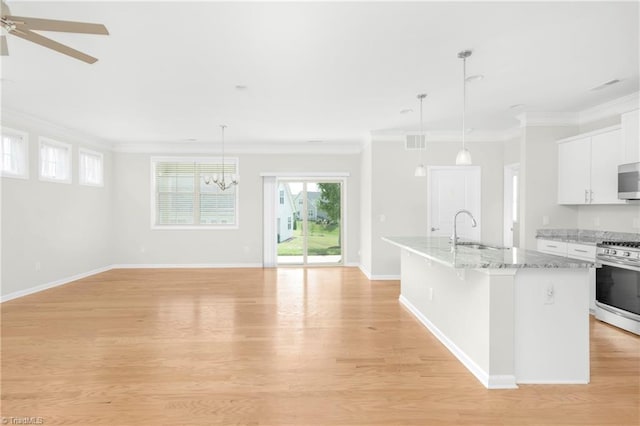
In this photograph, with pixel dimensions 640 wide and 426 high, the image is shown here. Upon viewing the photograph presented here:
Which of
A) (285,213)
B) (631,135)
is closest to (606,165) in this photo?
(631,135)

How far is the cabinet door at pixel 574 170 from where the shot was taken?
4793 millimetres

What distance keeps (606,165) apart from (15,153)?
324 inches

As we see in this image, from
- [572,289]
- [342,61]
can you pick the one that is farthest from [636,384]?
[342,61]

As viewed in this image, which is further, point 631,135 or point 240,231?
point 240,231

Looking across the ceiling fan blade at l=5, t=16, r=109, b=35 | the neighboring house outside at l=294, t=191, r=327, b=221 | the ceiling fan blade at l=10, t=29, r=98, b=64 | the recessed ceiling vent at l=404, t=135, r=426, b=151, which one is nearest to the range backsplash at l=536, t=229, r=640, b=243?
the recessed ceiling vent at l=404, t=135, r=426, b=151

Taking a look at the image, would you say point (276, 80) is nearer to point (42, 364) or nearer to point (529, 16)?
point (529, 16)

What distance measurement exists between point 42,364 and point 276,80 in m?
3.48

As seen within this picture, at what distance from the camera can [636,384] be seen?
2.68 meters

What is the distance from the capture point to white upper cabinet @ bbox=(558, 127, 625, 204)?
4.38m

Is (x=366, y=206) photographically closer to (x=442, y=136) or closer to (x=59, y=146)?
(x=442, y=136)

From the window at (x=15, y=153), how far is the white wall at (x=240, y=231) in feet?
8.38

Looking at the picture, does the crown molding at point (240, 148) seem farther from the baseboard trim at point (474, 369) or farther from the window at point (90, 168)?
the baseboard trim at point (474, 369)

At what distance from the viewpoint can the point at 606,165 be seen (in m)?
4.48

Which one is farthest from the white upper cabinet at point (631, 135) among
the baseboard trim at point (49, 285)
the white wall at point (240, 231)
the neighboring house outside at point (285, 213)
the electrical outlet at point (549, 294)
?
the baseboard trim at point (49, 285)
